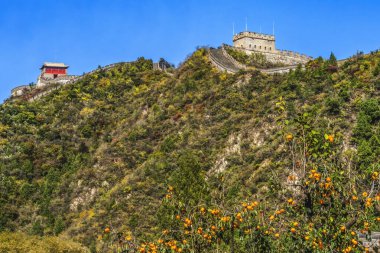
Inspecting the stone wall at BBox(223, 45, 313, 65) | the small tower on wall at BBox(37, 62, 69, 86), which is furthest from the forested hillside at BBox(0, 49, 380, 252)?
the small tower on wall at BBox(37, 62, 69, 86)

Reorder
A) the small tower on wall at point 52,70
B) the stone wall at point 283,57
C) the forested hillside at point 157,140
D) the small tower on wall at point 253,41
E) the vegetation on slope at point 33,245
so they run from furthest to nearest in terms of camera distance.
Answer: the small tower on wall at point 52,70
the small tower on wall at point 253,41
the stone wall at point 283,57
the forested hillside at point 157,140
the vegetation on slope at point 33,245

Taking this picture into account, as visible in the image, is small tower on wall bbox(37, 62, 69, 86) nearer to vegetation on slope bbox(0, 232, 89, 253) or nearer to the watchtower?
the watchtower

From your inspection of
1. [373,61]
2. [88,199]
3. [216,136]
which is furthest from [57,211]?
[373,61]

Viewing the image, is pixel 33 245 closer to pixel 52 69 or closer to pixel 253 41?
pixel 253 41

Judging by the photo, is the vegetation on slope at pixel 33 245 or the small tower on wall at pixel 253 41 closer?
the vegetation on slope at pixel 33 245

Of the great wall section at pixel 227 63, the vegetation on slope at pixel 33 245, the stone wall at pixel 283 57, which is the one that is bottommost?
the vegetation on slope at pixel 33 245

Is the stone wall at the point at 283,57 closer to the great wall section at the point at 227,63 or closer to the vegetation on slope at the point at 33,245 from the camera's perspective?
the great wall section at the point at 227,63

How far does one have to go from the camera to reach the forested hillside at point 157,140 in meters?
40.4

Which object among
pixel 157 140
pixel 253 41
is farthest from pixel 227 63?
pixel 157 140

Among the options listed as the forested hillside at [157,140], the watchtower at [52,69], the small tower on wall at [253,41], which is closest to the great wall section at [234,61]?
the small tower on wall at [253,41]

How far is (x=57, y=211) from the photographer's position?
168ft

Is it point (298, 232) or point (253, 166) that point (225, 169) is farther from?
point (298, 232)

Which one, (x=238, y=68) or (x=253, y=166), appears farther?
(x=238, y=68)

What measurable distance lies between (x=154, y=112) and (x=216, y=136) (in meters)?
12.8
